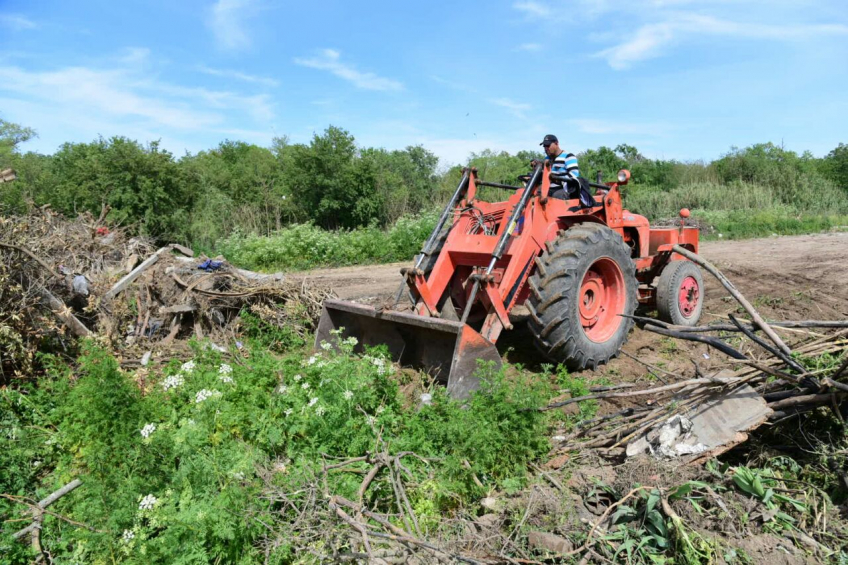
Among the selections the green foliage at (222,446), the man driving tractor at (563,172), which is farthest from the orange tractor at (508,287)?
the green foliage at (222,446)

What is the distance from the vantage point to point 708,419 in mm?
3236

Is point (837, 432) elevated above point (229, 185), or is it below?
below

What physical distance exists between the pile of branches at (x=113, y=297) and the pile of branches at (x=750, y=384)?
411cm

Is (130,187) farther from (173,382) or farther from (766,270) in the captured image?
(766,270)

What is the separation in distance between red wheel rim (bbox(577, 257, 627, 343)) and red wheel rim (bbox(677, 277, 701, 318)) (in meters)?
1.43

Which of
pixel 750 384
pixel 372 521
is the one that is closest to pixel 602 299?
pixel 750 384

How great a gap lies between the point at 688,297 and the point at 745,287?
2.90 metres

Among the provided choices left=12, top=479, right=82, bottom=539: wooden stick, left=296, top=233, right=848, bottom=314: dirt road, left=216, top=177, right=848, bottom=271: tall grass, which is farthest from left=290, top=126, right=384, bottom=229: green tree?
left=12, top=479, right=82, bottom=539: wooden stick

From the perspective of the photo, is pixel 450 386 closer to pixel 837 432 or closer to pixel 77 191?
pixel 837 432

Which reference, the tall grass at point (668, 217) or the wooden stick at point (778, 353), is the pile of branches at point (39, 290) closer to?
the wooden stick at point (778, 353)

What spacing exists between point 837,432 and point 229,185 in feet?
101

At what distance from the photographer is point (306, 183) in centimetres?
2131

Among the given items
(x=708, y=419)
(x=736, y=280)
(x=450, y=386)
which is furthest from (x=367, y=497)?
(x=736, y=280)

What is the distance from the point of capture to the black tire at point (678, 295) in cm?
667
